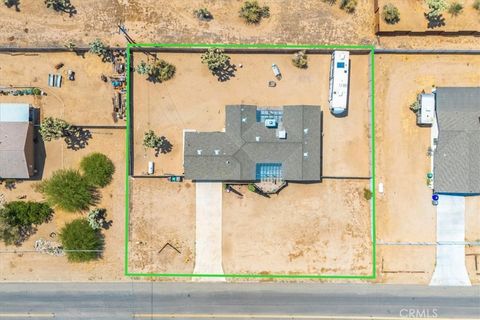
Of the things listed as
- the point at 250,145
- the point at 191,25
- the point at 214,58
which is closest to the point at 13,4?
the point at 191,25

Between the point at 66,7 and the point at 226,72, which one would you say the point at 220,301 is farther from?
the point at 66,7

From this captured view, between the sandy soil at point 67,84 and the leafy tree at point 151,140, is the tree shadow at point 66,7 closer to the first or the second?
the sandy soil at point 67,84

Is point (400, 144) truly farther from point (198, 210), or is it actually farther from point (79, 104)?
point (79, 104)

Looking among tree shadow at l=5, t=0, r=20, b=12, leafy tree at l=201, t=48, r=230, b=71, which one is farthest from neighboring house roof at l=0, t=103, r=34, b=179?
leafy tree at l=201, t=48, r=230, b=71

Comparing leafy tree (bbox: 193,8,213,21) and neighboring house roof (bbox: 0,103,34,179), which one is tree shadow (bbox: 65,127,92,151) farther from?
leafy tree (bbox: 193,8,213,21)

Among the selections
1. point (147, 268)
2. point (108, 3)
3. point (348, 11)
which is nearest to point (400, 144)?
point (348, 11)

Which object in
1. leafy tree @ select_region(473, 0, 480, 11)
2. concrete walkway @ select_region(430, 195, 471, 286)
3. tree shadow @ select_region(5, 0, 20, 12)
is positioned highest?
leafy tree @ select_region(473, 0, 480, 11)
